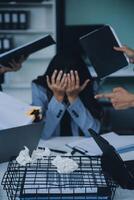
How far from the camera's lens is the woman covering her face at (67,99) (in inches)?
79.4

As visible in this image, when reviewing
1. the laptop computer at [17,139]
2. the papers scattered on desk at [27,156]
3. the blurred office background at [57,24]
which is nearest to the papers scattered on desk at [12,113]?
the laptop computer at [17,139]

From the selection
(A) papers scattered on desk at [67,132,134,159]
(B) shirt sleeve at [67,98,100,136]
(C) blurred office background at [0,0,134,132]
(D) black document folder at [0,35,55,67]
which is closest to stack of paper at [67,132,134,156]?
(A) papers scattered on desk at [67,132,134,159]

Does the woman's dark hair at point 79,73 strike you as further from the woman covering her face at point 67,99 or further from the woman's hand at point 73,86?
the woman's hand at point 73,86

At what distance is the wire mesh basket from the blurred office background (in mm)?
2796

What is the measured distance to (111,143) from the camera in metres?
1.67

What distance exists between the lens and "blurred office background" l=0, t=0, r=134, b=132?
402 cm

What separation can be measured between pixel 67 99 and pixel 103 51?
15.2 inches

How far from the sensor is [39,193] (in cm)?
109

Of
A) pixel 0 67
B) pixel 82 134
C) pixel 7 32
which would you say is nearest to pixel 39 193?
pixel 82 134

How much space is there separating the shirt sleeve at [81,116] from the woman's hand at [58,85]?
0.29 ft

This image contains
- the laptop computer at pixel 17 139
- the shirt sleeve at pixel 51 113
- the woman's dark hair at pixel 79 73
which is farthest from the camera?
the woman's dark hair at pixel 79 73

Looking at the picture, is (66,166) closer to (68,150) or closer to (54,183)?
(54,183)

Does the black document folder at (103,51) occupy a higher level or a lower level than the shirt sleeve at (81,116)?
higher

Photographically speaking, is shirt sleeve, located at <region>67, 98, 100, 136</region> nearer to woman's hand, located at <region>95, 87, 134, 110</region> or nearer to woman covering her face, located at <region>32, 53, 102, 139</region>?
woman covering her face, located at <region>32, 53, 102, 139</region>
